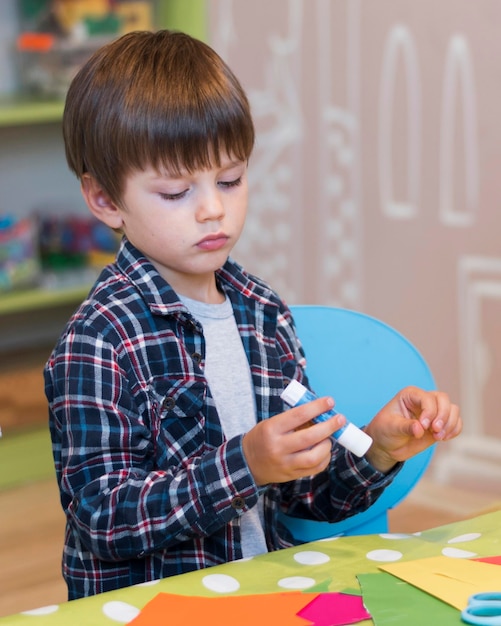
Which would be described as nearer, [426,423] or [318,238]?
[426,423]

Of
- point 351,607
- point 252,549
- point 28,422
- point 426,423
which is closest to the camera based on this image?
point 351,607

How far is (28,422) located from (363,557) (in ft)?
6.34

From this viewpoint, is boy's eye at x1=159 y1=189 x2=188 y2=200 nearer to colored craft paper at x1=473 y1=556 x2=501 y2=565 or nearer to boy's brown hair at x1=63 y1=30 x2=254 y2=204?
boy's brown hair at x1=63 y1=30 x2=254 y2=204

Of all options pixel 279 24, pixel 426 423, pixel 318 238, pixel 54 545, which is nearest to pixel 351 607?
pixel 426 423

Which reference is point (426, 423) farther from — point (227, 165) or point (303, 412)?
point (227, 165)

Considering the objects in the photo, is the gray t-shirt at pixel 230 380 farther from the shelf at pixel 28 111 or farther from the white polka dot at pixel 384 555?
the shelf at pixel 28 111

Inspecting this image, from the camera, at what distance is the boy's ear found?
116 centimetres

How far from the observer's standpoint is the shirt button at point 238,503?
0.97 metres

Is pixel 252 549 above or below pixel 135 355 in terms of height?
below

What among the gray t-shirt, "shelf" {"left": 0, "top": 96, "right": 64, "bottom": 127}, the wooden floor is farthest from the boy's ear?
"shelf" {"left": 0, "top": 96, "right": 64, "bottom": 127}

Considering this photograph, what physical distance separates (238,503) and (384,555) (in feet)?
0.47

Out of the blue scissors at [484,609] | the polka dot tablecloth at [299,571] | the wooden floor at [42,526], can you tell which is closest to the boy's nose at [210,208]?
the polka dot tablecloth at [299,571]

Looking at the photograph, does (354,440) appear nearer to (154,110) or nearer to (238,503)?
(238,503)

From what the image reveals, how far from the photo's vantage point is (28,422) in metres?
2.72
